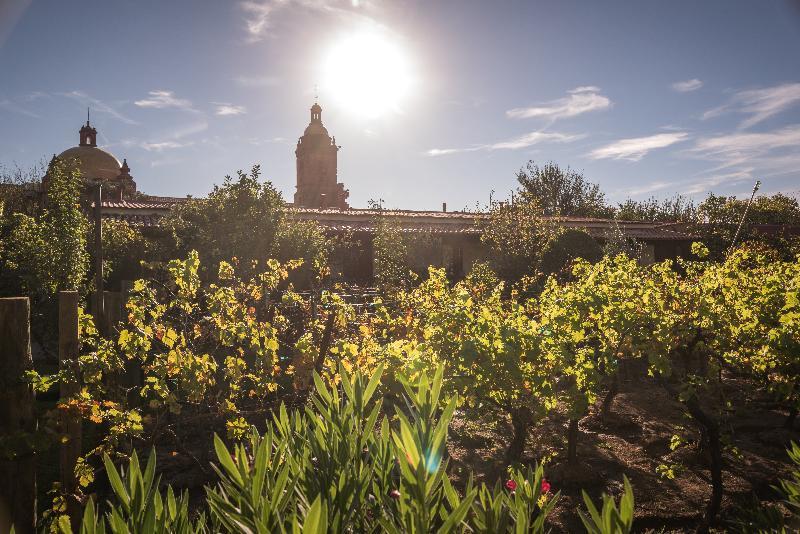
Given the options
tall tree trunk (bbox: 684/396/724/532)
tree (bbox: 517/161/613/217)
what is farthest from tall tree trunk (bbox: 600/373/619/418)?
tree (bbox: 517/161/613/217)

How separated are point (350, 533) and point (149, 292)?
411cm

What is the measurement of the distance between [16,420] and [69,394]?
2.82 ft

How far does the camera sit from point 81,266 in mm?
10586

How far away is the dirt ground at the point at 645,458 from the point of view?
4.75 meters

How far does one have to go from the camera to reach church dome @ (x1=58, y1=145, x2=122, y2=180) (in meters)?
44.2

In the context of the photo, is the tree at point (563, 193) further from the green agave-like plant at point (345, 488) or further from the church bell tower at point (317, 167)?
the green agave-like plant at point (345, 488)

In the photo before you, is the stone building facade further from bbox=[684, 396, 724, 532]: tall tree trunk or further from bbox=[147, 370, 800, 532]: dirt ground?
bbox=[684, 396, 724, 532]: tall tree trunk

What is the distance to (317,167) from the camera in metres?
47.8

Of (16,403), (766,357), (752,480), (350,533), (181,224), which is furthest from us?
(181,224)

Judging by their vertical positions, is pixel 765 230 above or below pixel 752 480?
above

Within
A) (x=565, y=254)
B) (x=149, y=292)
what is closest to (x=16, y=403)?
(x=149, y=292)

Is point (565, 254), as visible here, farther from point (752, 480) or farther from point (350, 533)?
point (350, 533)

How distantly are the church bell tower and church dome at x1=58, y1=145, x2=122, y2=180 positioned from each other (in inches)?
583

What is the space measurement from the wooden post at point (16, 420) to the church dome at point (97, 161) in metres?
45.8
